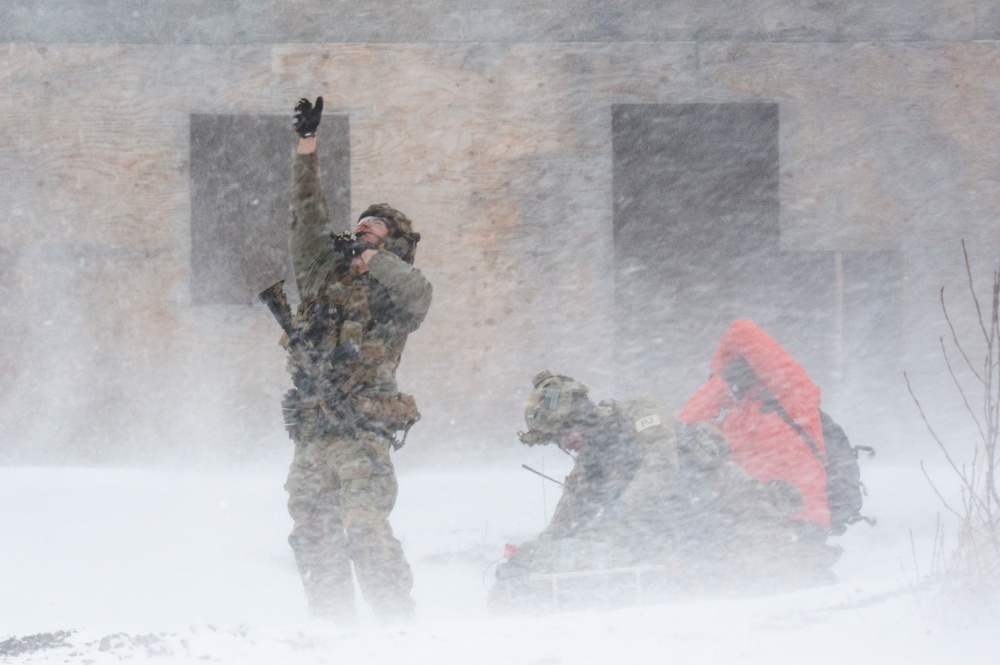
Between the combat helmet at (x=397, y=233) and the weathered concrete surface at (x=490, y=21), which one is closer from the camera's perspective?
the combat helmet at (x=397, y=233)

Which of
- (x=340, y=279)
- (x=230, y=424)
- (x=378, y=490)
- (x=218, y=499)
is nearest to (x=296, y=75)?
(x=230, y=424)

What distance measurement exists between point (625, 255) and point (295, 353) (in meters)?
3.65

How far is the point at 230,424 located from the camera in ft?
24.1

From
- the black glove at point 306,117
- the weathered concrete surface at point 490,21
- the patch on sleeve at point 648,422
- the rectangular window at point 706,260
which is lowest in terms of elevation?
the patch on sleeve at point 648,422

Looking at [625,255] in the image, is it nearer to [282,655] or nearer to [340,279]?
[340,279]

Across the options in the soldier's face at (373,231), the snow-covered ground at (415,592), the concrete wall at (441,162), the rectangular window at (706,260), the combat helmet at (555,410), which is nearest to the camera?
the snow-covered ground at (415,592)

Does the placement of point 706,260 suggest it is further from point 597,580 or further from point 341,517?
point 341,517

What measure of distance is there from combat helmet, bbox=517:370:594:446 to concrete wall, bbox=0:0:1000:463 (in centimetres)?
255

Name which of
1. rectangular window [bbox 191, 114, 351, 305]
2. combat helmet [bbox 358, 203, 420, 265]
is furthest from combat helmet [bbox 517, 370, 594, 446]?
rectangular window [bbox 191, 114, 351, 305]

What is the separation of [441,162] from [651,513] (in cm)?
335

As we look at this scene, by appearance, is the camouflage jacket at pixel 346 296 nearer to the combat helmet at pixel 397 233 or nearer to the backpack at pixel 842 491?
the combat helmet at pixel 397 233

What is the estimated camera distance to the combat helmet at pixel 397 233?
4.49 metres

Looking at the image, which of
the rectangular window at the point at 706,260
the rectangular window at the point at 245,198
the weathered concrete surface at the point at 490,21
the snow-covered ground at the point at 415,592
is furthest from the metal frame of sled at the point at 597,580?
the weathered concrete surface at the point at 490,21

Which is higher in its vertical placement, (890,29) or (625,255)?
(890,29)
